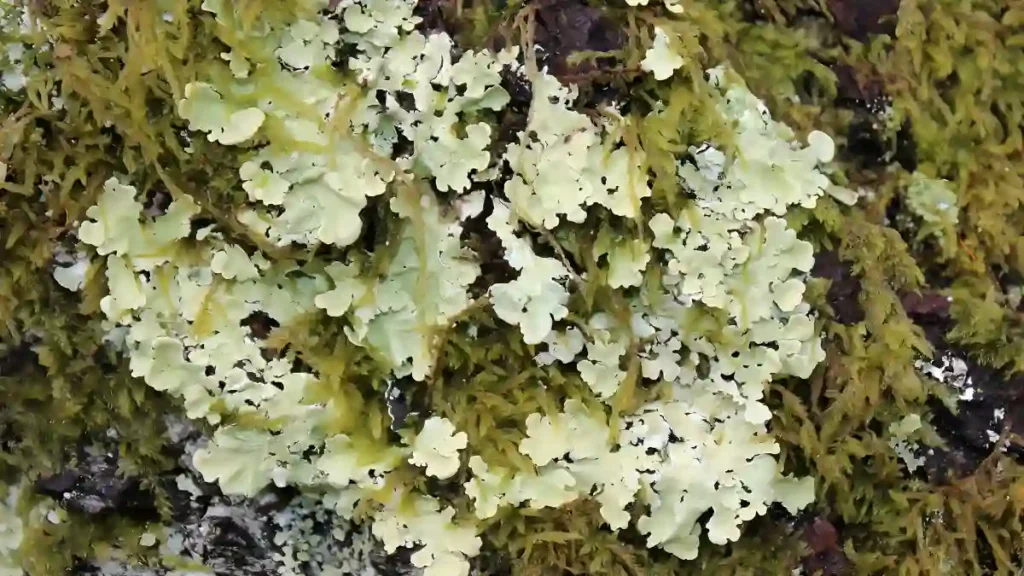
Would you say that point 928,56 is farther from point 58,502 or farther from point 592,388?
point 58,502

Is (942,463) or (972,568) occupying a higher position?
(942,463)

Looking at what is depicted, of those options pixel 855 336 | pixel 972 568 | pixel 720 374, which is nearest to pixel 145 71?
pixel 720 374

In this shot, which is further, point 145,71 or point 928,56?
point 928,56

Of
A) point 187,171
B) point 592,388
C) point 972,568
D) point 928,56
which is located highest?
point 928,56

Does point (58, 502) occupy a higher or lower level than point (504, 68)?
lower

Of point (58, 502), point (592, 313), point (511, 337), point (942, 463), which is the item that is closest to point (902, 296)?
point (942, 463)

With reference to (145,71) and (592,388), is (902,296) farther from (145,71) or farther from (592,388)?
(145,71)
